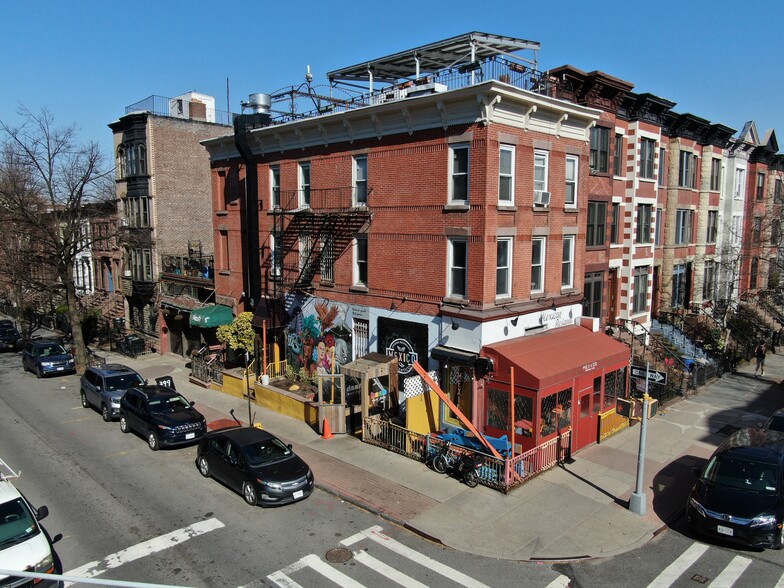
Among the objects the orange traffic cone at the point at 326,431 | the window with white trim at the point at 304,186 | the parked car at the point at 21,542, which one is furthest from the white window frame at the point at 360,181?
the parked car at the point at 21,542

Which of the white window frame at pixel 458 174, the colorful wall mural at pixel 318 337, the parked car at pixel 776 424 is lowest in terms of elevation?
the parked car at pixel 776 424

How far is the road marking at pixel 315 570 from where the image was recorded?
Answer: 11039mm

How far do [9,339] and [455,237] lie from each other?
3479cm

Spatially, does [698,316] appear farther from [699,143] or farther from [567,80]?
[567,80]

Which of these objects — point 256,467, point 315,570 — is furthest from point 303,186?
point 315,570

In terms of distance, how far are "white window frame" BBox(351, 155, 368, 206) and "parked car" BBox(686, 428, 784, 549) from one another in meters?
14.4

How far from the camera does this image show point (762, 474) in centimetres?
1326

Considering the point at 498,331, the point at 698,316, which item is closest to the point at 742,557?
the point at 498,331

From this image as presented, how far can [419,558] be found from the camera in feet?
39.5

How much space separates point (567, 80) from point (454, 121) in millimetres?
7615

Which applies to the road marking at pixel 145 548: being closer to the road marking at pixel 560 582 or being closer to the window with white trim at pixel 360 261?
the road marking at pixel 560 582

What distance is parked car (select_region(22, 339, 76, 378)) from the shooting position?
29828mm

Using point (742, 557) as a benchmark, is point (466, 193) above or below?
above

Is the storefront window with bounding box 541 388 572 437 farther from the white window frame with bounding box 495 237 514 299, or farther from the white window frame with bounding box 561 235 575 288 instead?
the white window frame with bounding box 561 235 575 288
